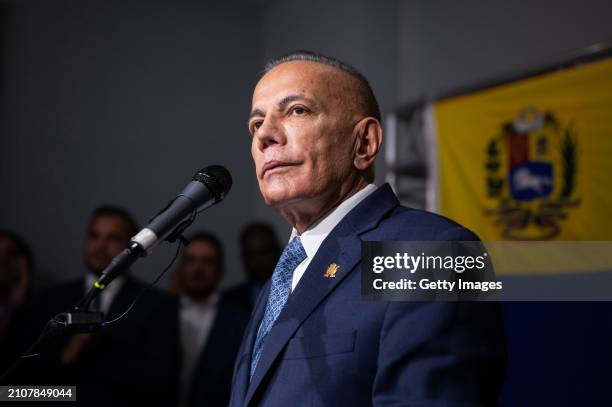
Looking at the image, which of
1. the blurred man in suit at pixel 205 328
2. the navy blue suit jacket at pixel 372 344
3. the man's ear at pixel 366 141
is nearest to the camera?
the navy blue suit jacket at pixel 372 344

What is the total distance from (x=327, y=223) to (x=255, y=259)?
225cm

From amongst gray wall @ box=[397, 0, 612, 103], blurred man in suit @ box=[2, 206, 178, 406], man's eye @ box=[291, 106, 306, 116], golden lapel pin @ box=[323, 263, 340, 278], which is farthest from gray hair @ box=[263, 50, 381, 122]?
gray wall @ box=[397, 0, 612, 103]

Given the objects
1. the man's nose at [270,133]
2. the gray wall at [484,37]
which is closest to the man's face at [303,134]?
the man's nose at [270,133]

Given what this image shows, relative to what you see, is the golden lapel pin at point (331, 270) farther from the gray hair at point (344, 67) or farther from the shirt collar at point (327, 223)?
the gray hair at point (344, 67)

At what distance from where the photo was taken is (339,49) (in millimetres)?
3535

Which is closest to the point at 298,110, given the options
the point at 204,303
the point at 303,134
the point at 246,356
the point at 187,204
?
the point at 303,134

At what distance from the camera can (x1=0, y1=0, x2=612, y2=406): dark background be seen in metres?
3.25

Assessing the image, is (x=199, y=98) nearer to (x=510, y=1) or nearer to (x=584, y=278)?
(x=510, y=1)

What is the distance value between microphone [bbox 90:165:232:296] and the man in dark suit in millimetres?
138

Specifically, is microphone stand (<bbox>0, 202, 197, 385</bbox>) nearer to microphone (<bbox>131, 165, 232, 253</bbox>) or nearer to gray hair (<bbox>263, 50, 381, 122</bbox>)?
microphone (<bbox>131, 165, 232, 253</bbox>)

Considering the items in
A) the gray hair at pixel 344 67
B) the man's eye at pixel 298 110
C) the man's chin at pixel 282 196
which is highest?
the gray hair at pixel 344 67

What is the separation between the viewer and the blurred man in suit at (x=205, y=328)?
103 inches

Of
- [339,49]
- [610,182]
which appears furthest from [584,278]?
[339,49]

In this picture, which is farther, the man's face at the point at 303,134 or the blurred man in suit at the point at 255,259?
the blurred man in suit at the point at 255,259
